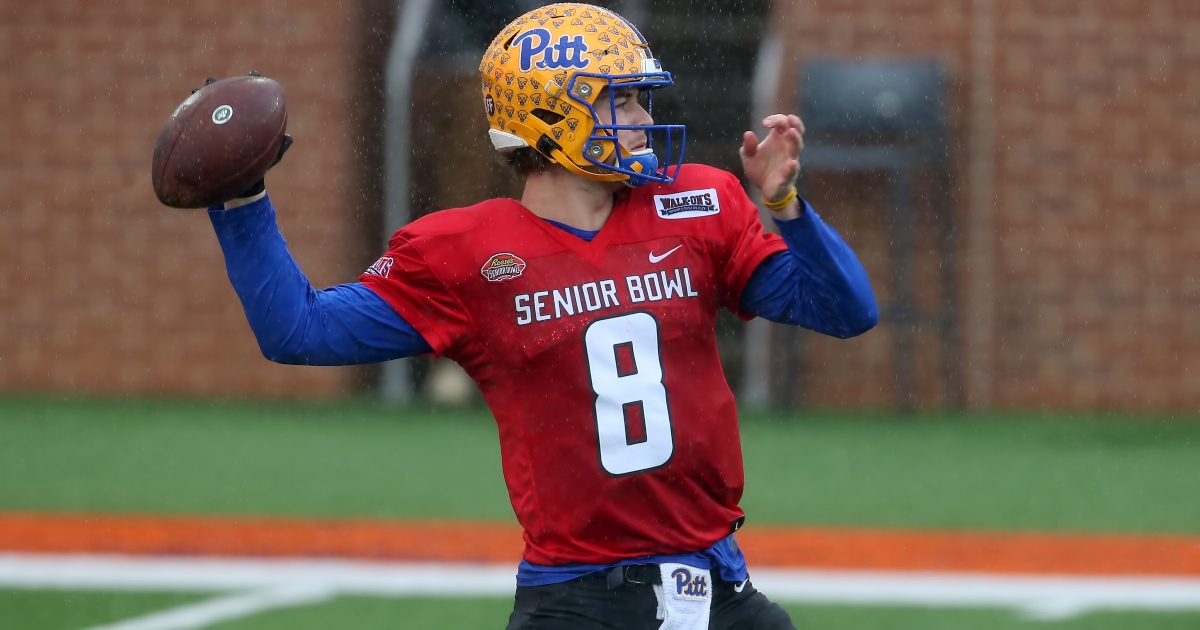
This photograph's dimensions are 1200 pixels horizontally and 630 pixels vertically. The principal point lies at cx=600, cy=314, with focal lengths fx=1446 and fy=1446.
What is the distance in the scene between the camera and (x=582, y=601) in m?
2.72

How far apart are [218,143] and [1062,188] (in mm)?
9542

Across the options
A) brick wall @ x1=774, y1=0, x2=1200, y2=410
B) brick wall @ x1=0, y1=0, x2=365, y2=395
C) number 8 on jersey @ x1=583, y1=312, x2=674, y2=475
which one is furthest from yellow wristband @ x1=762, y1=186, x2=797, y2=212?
brick wall @ x1=0, y1=0, x2=365, y2=395

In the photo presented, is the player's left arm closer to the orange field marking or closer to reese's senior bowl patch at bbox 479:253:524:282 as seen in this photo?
reese's senior bowl patch at bbox 479:253:524:282

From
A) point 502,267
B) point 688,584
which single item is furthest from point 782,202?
point 688,584

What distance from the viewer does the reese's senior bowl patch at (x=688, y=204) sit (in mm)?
2898

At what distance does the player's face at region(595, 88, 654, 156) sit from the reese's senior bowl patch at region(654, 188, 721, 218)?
0.40 ft

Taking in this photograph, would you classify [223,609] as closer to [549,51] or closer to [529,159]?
[529,159]

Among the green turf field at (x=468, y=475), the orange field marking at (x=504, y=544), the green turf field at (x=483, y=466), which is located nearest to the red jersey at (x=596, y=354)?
the green turf field at (x=468, y=475)

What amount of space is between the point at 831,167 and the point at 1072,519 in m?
4.40

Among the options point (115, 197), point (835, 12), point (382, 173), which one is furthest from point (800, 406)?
point (115, 197)

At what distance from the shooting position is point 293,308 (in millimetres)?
2662

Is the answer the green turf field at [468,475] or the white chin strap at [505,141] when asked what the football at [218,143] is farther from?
the green turf field at [468,475]

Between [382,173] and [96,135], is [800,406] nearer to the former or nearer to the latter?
[382,173]

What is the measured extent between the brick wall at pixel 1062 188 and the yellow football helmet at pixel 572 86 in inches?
329
